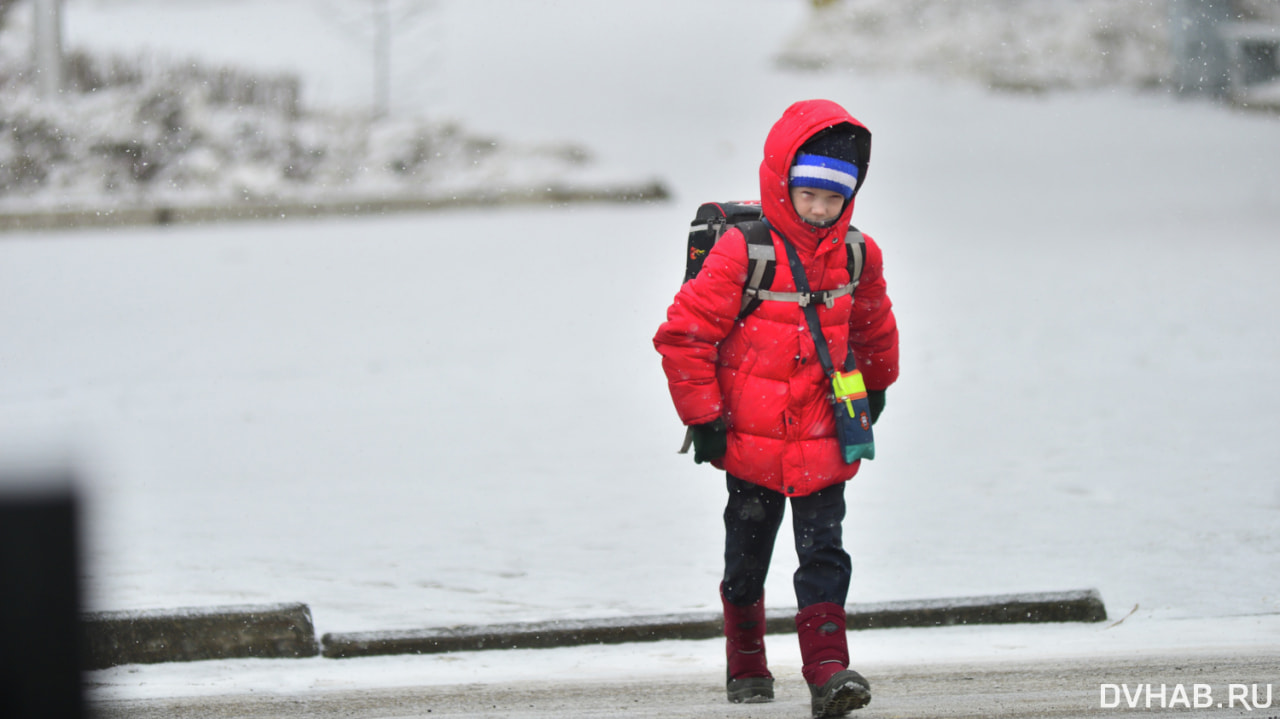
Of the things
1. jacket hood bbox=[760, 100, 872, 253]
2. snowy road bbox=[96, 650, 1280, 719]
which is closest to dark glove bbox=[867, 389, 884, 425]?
jacket hood bbox=[760, 100, 872, 253]

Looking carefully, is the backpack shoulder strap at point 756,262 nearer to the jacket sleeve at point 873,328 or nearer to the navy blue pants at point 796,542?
the jacket sleeve at point 873,328

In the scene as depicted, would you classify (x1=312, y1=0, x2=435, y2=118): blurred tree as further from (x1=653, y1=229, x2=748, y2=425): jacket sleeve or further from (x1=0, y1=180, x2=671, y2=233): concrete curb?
(x1=653, y1=229, x2=748, y2=425): jacket sleeve

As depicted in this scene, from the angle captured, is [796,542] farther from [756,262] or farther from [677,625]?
[677,625]

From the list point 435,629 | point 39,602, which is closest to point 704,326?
point 435,629

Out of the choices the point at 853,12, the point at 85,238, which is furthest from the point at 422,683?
the point at 853,12

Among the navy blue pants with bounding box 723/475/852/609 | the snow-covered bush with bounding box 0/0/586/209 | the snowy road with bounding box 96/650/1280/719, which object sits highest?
the snow-covered bush with bounding box 0/0/586/209

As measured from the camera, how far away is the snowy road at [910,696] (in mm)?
4094

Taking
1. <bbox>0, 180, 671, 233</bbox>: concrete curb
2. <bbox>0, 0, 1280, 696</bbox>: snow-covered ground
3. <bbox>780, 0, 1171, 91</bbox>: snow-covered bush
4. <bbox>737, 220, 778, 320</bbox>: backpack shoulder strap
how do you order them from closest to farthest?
<bbox>737, 220, 778, 320</bbox>: backpack shoulder strap < <bbox>0, 0, 1280, 696</bbox>: snow-covered ground < <bbox>0, 180, 671, 233</bbox>: concrete curb < <bbox>780, 0, 1171, 91</bbox>: snow-covered bush

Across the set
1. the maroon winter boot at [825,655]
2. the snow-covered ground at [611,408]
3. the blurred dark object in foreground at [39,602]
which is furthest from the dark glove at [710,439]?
the blurred dark object in foreground at [39,602]

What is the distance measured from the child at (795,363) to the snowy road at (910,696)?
382 millimetres

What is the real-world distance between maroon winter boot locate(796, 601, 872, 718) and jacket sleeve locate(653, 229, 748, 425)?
22.7 inches

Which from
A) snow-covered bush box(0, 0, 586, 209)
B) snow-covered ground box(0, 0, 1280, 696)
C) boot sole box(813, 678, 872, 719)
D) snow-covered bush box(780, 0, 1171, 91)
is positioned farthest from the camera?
snow-covered bush box(780, 0, 1171, 91)

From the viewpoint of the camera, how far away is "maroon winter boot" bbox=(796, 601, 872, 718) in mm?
3760

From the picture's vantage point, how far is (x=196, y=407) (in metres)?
8.27
